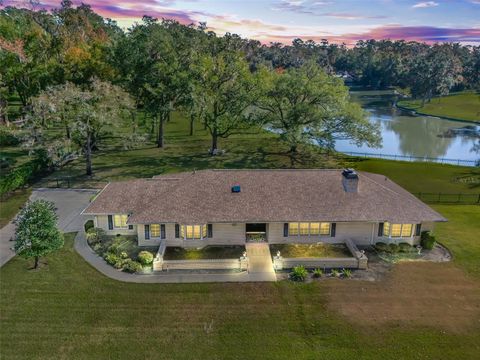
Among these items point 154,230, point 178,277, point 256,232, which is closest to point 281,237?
point 256,232

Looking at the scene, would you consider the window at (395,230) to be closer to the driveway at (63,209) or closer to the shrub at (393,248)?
the shrub at (393,248)

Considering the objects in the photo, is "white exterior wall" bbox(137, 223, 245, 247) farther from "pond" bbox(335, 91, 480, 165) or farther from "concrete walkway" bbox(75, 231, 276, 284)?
"pond" bbox(335, 91, 480, 165)

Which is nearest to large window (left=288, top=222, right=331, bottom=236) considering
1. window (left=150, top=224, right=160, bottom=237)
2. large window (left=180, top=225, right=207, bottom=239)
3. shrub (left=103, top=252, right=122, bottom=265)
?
→ large window (left=180, top=225, right=207, bottom=239)

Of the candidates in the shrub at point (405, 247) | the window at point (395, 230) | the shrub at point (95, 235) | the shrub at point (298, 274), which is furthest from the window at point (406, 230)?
the shrub at point (95, 235)

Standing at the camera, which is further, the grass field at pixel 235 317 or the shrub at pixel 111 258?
the shrub at pixel 111 258

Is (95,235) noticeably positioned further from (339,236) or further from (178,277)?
(339,236)

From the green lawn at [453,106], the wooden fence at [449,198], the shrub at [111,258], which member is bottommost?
the shrub at [111,258]
